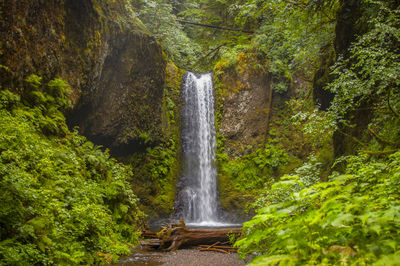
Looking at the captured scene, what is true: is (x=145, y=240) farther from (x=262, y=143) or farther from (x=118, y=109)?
(x=262, y=143)

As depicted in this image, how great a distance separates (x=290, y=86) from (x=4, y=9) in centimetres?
1462

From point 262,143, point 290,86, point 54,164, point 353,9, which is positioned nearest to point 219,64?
point 290,86

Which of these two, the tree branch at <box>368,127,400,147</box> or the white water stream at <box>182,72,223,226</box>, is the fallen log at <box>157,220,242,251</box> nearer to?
the tree branch at <box>368,127,400,147</box>

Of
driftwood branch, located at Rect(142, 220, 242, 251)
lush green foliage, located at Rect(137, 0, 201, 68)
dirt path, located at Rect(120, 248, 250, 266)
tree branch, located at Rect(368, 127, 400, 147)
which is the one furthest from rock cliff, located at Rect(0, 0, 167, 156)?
tree branch, located at Rect(368, 127, 400, 147)

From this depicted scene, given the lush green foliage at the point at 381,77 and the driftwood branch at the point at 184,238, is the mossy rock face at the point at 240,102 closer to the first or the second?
the driftwood branch at the point at 184,238

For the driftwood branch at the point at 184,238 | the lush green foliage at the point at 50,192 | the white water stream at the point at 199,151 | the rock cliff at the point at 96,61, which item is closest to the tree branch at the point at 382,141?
the driftwood branch at the point at 184,238

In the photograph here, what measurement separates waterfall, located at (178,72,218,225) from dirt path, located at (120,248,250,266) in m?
6.17

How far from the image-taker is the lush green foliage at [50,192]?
2.86m

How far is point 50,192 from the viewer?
360cm

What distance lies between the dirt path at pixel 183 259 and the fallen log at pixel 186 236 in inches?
11.9

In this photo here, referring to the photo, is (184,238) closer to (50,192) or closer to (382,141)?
(50,192)

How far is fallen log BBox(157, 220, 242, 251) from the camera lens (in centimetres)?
621

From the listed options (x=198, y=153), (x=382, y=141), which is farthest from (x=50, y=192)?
(x=198, y=153)

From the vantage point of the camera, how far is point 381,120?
200 inches
